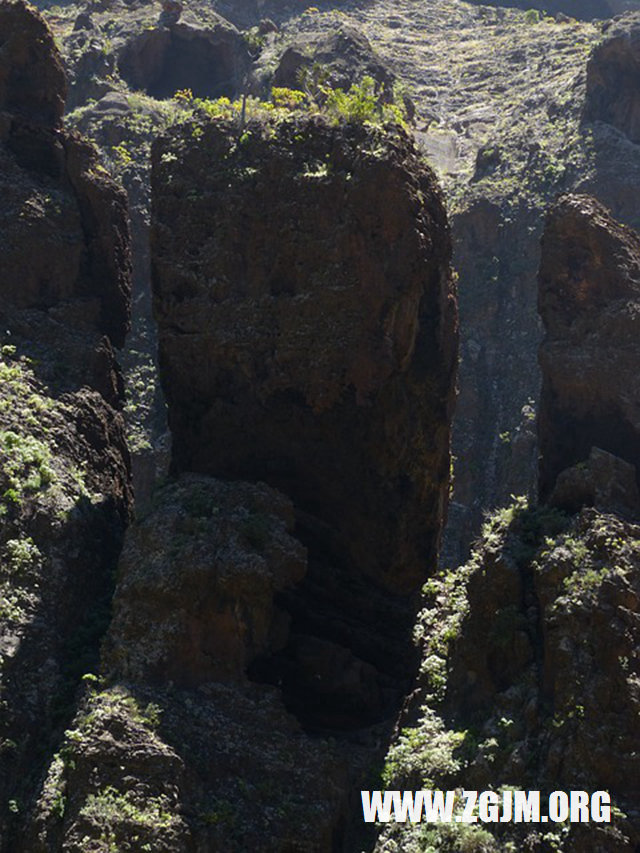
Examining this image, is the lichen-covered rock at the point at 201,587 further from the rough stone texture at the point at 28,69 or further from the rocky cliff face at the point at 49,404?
the rough stone texture at the point at 28,69

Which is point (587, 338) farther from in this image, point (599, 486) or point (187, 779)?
point (187, 779)

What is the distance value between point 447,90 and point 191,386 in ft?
196

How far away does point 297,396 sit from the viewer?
3212 centimetres

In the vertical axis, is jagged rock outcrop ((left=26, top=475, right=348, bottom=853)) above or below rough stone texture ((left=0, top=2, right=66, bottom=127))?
below

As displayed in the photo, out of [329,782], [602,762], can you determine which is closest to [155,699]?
[329,782]

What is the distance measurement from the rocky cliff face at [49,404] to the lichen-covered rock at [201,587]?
153cm

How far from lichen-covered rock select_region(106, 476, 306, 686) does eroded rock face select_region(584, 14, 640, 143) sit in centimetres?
4677

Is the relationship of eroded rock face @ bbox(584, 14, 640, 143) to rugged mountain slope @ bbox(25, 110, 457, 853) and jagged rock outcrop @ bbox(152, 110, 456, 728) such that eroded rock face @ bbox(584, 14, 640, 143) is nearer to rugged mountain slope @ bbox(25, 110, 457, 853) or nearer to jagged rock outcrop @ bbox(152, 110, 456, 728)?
rugged mountain slope @ bbox(25, 110, 457, 853)

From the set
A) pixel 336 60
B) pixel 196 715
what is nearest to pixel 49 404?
pixel 196 715

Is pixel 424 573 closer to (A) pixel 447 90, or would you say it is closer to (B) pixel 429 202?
(B) pixel 429 202

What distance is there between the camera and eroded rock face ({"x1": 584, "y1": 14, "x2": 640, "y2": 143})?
68125mm

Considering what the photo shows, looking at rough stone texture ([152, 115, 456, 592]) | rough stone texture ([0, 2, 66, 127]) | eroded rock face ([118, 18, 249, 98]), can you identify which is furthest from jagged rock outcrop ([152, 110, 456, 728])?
eroded rock face ([118, 18, 249, 98])

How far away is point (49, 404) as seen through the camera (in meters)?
31.8

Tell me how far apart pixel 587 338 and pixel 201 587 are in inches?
481
